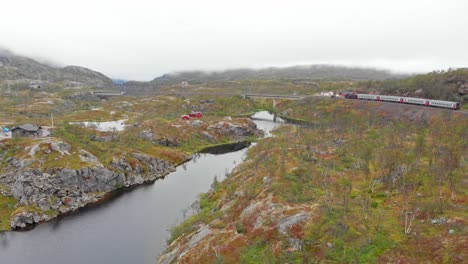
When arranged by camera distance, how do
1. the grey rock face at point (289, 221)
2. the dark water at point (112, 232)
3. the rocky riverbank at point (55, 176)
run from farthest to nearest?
the rocky riverbank at point (55, 176)
the dark water at point (112, 232)
the grey rock face at point (289, 221)

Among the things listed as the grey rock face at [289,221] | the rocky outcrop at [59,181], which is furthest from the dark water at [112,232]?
the grey rock face at [289,221]

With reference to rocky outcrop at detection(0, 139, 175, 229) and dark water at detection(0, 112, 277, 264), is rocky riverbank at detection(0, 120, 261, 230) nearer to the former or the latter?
rocky outcrop at detection(0, 139, 175, 229)

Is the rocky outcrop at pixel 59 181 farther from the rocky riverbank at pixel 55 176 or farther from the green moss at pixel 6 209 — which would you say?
the green moss at pixel 6 209

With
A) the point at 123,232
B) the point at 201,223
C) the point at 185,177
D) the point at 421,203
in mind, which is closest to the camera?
the point at 421,203

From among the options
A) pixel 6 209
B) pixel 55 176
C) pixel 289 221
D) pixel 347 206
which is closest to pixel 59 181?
pixel 55 176

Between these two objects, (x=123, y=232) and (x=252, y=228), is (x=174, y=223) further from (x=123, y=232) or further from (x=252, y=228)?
(x=252, y=228)

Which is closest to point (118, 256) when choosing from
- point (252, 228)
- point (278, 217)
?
point (252, 228)

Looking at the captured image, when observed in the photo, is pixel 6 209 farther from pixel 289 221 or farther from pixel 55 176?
pixel 289 221
